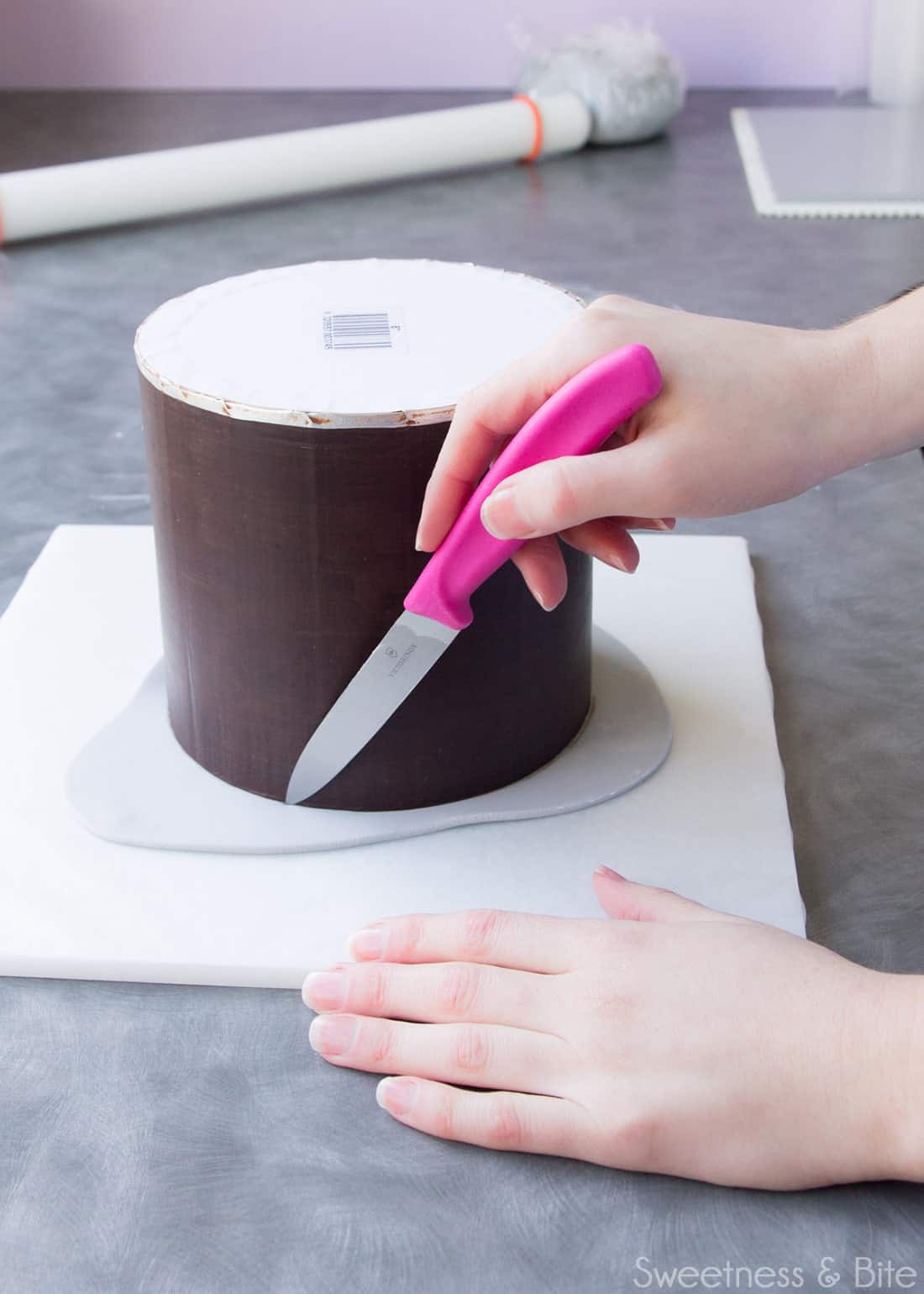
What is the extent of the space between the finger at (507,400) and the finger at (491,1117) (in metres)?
0.32

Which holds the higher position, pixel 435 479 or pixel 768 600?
pixel 435 479

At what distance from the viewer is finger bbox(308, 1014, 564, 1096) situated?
71cm

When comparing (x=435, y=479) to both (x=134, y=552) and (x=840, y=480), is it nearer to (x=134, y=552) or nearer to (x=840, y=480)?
(x=134, y=552)

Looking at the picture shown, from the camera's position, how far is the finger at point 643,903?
2.55ft

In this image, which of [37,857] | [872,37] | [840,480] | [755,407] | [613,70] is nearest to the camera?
[755,407]

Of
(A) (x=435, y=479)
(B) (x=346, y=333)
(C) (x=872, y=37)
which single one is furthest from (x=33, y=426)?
(C) (x=872, y=37)

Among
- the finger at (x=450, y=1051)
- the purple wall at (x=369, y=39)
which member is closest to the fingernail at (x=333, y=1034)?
the finger at (x=450, y=1051)

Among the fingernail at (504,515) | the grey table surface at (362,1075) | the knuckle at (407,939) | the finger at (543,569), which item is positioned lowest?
the grey table surface at (362,1075)

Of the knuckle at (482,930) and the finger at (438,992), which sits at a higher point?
the knuckle at (482,930)

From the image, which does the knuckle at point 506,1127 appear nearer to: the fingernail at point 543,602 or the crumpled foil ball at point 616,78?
the fingernail at point 543,602

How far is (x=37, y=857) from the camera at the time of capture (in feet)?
2.97

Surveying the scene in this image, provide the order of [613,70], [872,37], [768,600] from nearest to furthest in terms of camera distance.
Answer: [768,600], [613,70], [872,37]

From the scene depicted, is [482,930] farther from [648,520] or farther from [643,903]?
[648,520]

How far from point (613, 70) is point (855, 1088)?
1.99m
